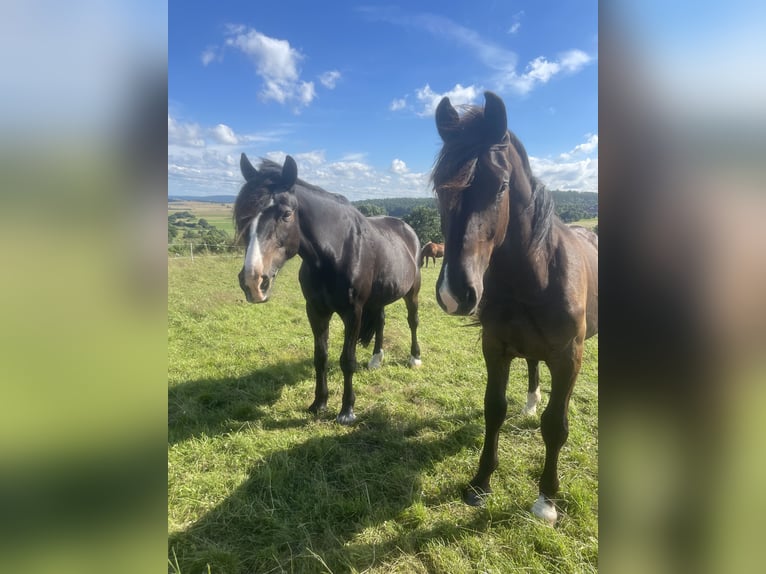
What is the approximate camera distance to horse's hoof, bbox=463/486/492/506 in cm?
256

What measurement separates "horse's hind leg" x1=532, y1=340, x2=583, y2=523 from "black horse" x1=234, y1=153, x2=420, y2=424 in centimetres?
188

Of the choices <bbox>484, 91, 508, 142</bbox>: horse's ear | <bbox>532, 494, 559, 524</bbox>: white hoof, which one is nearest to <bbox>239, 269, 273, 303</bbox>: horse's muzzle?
<bbox>484, 91, 508, 142</bbox>: horse's ear

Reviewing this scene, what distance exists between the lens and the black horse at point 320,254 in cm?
303

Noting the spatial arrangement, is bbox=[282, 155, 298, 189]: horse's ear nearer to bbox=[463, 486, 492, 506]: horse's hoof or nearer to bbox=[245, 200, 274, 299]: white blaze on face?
bbox=[245, 200, 274, 299]: white blaze on face

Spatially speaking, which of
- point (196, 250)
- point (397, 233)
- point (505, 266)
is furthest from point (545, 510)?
point (196, 250)

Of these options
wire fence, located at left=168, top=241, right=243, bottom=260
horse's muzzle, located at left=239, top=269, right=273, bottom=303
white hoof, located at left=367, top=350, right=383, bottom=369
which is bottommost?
white hoof, located at left=367, top=350, right=383, bottom=369

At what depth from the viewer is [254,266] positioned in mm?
2838

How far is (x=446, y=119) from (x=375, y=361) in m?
3.77

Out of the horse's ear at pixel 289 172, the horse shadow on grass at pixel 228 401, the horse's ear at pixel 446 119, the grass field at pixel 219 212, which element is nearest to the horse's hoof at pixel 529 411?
the horse shadow on grass at pixel 228 401

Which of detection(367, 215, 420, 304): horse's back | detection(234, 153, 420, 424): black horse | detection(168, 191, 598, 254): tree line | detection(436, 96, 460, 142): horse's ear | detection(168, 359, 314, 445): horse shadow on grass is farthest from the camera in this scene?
detection(367, 215, 420, 304): horse's back
